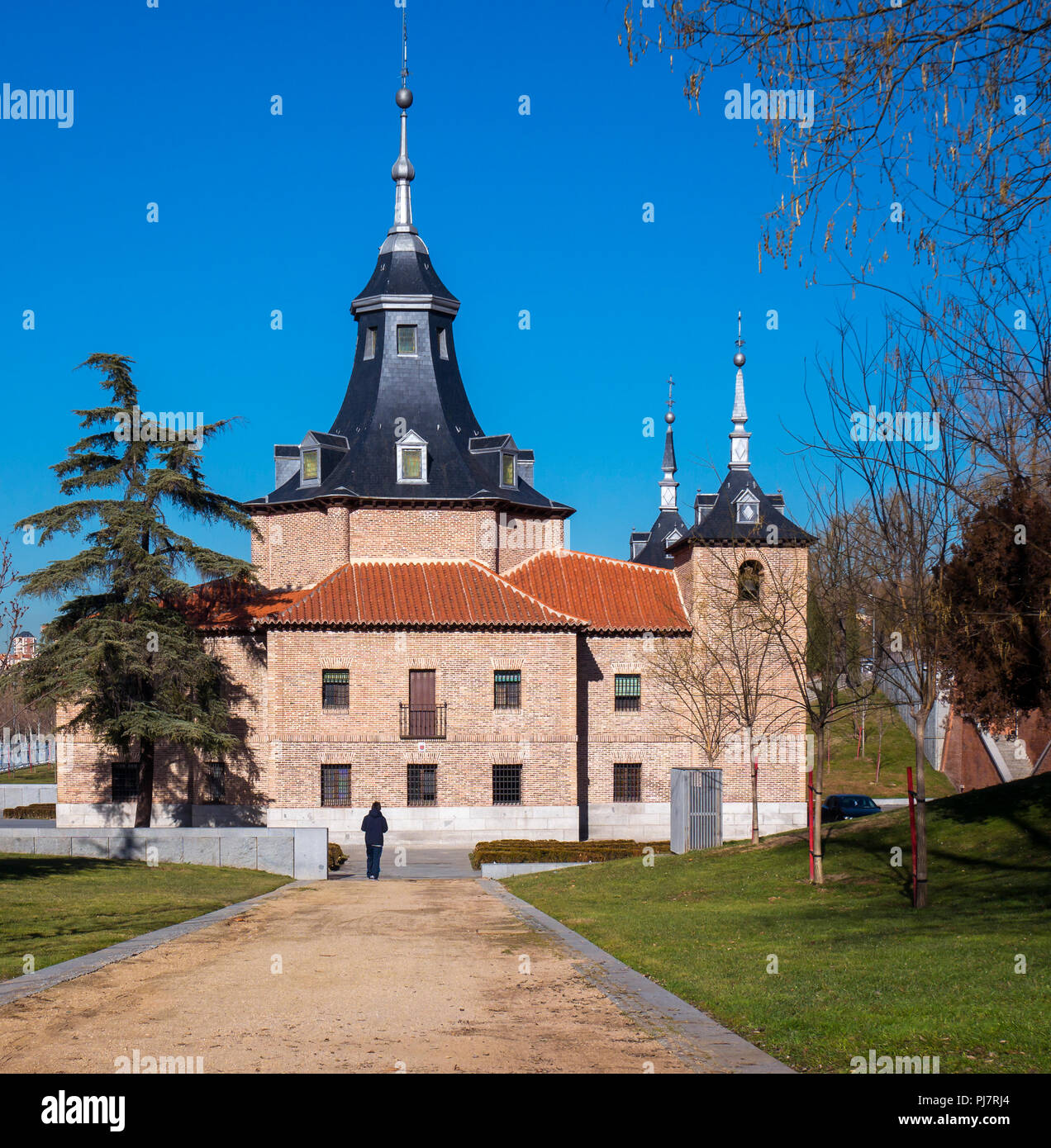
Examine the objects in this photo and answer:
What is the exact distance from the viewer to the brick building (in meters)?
40.9

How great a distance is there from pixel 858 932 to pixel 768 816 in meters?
30.3

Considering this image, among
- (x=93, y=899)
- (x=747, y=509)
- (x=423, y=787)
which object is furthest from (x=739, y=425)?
(x=93, y=899)

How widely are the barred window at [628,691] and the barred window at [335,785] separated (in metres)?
10.1

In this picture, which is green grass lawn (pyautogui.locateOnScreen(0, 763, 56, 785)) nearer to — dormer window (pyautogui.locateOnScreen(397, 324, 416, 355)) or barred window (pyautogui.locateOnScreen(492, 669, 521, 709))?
dormer window (pyautogui.locateOnScreen(397, 324, 416, 355))

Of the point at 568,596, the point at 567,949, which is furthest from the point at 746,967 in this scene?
the point at 568,596

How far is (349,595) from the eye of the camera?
42.2 meters

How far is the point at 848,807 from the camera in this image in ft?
142

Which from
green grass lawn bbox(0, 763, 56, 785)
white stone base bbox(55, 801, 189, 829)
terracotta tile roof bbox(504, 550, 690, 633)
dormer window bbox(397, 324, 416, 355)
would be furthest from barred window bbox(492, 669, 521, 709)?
green grass lawn bbox(0, 763, 56, 785)

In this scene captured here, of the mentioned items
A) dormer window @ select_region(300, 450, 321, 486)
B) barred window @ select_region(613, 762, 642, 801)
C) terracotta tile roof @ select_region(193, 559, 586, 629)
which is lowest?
barred window @ select_region(613, 762, 642, 801)

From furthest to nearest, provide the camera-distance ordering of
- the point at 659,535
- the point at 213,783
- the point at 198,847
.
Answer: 1. the point at 659,535
2. the point at 213,783
3. the point at 198,847

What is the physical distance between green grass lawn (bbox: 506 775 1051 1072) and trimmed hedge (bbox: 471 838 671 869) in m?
3.51

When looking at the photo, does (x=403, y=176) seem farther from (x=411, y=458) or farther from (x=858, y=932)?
(x=858, y=932)

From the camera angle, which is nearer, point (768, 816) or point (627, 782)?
point (768, 816)

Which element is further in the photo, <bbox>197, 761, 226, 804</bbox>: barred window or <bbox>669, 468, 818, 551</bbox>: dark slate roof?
<bbox>669, 468, 818, 551</bbox>: dark slate roof
